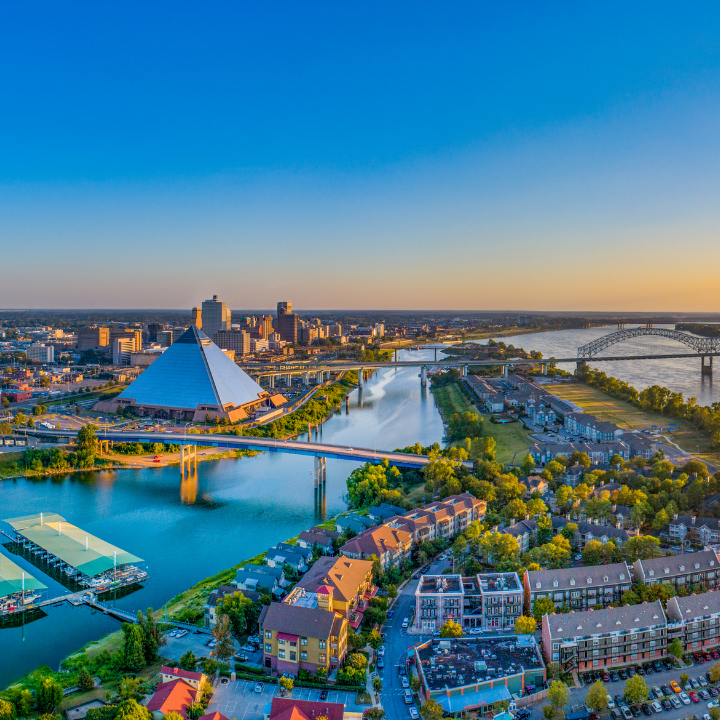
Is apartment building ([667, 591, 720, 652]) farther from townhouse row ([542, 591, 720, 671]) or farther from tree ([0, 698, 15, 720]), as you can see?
tree ([0, 698, 15, 720])

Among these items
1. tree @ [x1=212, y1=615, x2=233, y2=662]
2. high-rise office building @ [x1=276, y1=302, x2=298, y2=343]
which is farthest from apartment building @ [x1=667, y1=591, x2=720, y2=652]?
high-rise office building @ [x1=276, y1=302, x2=298, y2=343]

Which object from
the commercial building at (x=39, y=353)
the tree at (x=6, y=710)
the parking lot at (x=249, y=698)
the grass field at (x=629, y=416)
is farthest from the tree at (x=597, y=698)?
the commercial building at (x=39, y=353)

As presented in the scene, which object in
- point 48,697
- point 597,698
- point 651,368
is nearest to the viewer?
point 597,698

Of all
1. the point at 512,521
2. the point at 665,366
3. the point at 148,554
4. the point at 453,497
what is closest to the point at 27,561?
the point at 148,554

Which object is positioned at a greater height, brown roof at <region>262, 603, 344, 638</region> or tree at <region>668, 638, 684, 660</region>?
brown roof at <region>262, 603, 344, 638</region>

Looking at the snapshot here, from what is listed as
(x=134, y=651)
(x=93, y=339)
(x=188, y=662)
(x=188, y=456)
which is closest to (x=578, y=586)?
(x=188, y=662)

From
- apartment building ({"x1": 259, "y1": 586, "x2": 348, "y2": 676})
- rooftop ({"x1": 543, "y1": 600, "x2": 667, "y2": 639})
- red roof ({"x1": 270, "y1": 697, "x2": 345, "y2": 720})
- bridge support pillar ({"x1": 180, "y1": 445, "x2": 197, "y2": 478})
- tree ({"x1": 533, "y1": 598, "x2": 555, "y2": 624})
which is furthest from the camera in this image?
bridge support pillar ({"x1": 180, "y1": 445, "x2": 197, "y2": 478})

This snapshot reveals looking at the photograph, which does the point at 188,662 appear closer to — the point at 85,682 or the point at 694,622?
the point at 85,682

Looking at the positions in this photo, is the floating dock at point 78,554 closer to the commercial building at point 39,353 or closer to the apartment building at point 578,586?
the apartment building at point 578,586
